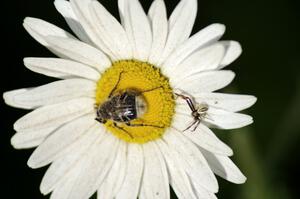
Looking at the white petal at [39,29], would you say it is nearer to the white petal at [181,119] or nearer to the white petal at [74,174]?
the white petal at [74,174]

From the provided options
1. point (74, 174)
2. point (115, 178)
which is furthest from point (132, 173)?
point (74, 174)

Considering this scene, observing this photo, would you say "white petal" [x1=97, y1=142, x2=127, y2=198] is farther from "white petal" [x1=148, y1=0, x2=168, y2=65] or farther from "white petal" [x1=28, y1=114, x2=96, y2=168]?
"white petal" [x1=148, y1=0, x2=168, y2=65]

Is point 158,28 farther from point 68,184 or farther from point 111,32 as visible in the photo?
point 68,184

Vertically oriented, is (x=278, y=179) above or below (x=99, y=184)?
below

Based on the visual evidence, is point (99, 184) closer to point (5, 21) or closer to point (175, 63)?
point (175, 63)

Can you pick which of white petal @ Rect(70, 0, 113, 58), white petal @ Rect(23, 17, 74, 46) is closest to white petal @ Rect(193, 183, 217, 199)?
white petal @ Rect(70, 0, 113, 58)

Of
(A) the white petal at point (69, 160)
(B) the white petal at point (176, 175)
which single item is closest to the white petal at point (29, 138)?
(A) the white petal at point (69, 160)

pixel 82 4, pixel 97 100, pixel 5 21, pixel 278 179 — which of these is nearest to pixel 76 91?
pixel 97 100
